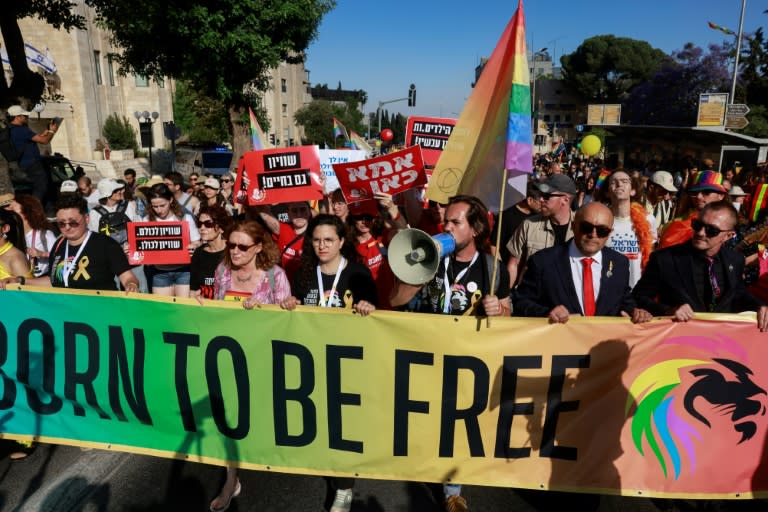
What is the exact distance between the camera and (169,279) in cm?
549

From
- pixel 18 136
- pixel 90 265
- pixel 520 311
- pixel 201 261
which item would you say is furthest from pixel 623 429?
pixel 18 136

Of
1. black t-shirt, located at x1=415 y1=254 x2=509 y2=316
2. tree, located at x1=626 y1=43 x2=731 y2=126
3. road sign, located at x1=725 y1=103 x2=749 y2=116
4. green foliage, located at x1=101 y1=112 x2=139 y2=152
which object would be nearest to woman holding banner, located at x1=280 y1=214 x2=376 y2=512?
black t-shirt, located at x1=415 y1=254 x2=509 y2=316

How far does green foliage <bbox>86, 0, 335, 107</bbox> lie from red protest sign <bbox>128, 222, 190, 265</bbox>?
43.1 ft

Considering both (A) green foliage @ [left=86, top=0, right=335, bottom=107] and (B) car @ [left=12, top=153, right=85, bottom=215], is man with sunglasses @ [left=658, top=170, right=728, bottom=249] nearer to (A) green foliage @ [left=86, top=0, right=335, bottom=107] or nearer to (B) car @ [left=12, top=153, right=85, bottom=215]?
(B) car @ [left=12, top=153, right=85, bottom=215]

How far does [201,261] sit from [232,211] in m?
5.32

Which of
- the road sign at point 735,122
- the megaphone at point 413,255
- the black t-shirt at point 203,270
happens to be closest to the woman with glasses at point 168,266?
the black t-shirt at point 203,270

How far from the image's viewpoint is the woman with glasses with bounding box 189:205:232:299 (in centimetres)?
455

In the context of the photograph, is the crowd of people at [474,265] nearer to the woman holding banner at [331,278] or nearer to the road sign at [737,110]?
the woman holding banner at [331,278]

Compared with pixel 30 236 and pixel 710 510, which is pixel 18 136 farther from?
pixel 710 510

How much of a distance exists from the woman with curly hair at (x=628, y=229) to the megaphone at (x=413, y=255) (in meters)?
2.41

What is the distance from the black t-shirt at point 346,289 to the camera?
11.4 feet

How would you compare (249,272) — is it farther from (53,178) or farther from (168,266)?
(53,178)

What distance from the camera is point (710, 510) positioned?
3.43 m

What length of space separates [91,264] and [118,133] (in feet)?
114
